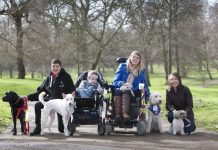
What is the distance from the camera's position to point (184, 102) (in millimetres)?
11508

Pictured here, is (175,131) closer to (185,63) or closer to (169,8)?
(169,8)

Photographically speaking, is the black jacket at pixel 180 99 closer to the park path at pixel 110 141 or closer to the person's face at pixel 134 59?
the park path at pixel 110 141

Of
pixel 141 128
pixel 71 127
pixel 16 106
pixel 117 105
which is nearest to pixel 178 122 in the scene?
pixel 141 128

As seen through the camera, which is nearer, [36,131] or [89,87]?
[36,131]

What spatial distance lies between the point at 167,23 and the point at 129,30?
4.28 meters

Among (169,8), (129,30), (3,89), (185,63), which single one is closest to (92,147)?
(3,89)

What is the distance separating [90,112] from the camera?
1107cm

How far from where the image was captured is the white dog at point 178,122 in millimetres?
10945

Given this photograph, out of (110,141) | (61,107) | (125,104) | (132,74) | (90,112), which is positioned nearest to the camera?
(110,141)

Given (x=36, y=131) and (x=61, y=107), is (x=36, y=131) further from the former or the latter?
(x=61, y=107)

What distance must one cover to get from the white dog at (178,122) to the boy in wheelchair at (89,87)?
5.94 ft

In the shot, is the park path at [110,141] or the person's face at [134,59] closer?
the park path at [110,141]

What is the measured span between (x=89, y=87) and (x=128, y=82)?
937 mm

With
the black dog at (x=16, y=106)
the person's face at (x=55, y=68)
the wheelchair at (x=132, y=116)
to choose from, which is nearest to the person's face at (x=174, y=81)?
the wheelchair at (x=132, y=116)
